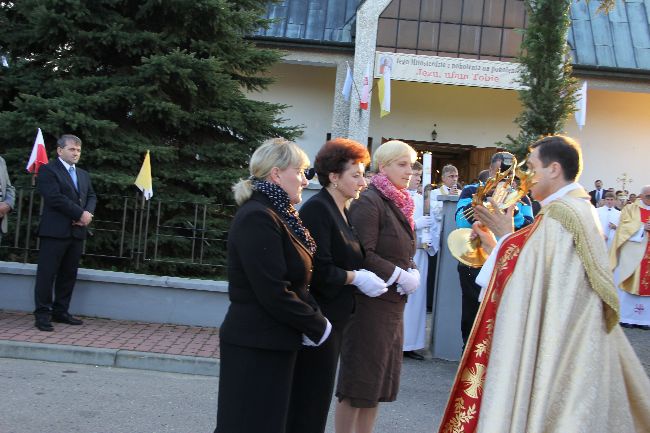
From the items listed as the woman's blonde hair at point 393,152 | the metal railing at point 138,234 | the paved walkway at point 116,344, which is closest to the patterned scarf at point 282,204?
the woman's blonde hair at point 393,152

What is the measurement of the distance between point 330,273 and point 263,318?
1.91ft

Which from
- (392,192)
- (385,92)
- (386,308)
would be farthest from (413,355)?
(385,92)

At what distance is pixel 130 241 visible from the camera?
8266 millimetres

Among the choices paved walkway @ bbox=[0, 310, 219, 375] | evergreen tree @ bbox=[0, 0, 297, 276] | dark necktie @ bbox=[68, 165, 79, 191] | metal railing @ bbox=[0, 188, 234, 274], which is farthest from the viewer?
evergreen tree @ bbox=[0, 0, 297, 276]

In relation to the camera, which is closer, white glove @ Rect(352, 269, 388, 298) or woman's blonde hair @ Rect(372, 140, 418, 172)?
white glove @ Rect(352, 269, 388, 298)

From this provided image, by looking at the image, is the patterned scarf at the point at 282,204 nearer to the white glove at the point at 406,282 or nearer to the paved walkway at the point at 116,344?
the white glove at the point at 406,282

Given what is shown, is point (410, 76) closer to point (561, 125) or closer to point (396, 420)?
point (561, 125)

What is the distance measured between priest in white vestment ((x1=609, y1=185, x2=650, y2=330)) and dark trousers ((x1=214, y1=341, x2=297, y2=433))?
8176 millimetres

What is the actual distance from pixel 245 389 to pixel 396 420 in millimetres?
2552

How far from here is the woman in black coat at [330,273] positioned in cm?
335

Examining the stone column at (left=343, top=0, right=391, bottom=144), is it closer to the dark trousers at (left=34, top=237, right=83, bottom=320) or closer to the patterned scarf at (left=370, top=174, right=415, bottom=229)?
the dark trousers at (left=34, top=237, right=83, bottom=320)

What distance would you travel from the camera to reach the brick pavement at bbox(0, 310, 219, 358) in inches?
250

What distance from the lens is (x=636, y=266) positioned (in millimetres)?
9867

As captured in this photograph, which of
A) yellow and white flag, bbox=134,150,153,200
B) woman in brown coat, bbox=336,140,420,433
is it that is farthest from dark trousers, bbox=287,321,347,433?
yellow and white flag, bbox=134,150,153,200
